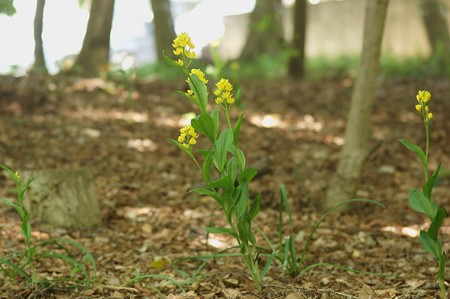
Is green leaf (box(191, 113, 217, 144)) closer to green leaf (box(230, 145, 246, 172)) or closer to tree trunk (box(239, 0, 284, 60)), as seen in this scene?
green leaf (box(230, 145, 246, 172))

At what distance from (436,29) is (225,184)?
26.4ft

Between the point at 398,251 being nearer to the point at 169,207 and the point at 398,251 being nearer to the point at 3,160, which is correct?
the point at 169,207

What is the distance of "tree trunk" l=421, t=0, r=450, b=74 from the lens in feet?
29.8

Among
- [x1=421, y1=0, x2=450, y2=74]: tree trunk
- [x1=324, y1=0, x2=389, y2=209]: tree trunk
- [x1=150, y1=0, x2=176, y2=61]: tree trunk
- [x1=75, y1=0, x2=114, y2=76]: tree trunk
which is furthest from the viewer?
[x1=150, y1=0, x2=176, y2=61]: tree trunk

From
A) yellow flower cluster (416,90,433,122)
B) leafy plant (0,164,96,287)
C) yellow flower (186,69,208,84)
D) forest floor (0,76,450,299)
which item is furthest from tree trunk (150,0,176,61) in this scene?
yellow flower cluster (416,90,433,122)

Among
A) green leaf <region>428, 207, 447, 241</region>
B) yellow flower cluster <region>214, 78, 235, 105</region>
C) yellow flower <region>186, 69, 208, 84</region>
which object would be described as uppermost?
yellow flower <region>186, 69, 208, 84</region>

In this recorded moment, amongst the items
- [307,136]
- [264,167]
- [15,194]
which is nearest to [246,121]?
[307,136]

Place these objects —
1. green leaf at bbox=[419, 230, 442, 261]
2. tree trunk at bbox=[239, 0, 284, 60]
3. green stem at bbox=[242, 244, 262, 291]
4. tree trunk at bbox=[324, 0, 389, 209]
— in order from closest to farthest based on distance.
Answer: green leaf at bbox=[419, 230, 442, 261], green stem at bbox=[242, 244, 262, 291], tree trunk at bbox=[324, 0, 389, 209], tree trunk at bbox=[239, 0, 284, 60]

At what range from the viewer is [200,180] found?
198 inches

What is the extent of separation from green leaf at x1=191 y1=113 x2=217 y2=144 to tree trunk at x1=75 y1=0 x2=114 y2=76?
19.8 feet

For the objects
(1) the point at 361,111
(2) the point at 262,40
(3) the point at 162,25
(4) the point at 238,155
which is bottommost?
(2) the point at 262,40

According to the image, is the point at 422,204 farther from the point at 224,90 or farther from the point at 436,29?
the point at 436,29

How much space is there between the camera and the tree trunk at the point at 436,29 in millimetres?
9086

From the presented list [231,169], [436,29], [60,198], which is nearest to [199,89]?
[231,169]
